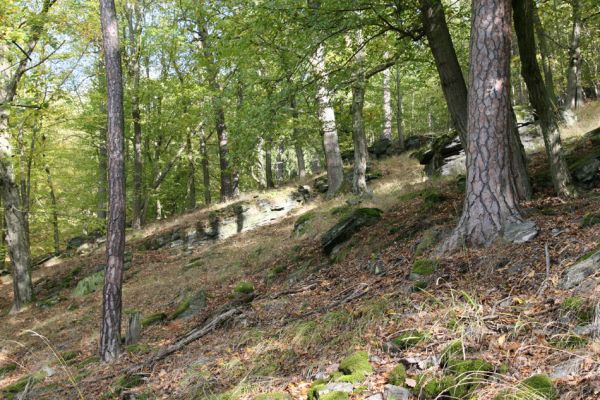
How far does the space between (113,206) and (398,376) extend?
19.5ft

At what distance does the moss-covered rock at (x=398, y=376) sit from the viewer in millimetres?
3762

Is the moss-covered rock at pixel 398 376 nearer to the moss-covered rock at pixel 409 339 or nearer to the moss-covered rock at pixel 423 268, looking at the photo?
the moss-covered rock at pixel 409 339

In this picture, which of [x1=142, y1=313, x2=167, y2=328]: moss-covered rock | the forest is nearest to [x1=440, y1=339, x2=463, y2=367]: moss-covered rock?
the forest

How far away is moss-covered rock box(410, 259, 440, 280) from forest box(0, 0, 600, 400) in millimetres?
33

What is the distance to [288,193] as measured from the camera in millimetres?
19750

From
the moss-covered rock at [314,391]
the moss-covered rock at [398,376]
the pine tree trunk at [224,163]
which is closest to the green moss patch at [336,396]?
the moss-covered rock at [314,391]

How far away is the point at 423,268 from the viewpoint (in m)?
5.92

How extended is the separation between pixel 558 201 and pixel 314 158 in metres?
31.2

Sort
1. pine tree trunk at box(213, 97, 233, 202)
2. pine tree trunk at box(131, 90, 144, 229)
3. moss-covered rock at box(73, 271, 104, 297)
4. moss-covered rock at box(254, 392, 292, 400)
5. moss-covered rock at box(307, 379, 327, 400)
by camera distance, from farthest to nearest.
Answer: pine tree trunk at box(131, 90, 144, 229) → pine tree trunk at box(213, 97, 233, 202) → moss-covered rock at box(73, 271, 104, 297) → moss-covered rock at box(254, 392, 292, 400) → moss-covered rock at box(307, 379, 327, 400)

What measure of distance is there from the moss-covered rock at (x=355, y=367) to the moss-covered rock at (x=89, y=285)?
13.7m

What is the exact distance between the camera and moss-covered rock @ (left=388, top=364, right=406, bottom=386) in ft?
12.3

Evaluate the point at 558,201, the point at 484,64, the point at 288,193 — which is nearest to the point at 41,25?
the point at 288,193

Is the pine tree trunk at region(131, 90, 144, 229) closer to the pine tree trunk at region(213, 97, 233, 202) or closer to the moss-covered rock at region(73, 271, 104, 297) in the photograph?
the pine tree trunk at region(213, 97, 233, 202)

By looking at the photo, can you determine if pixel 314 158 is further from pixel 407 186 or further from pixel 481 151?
pixel 481 151
